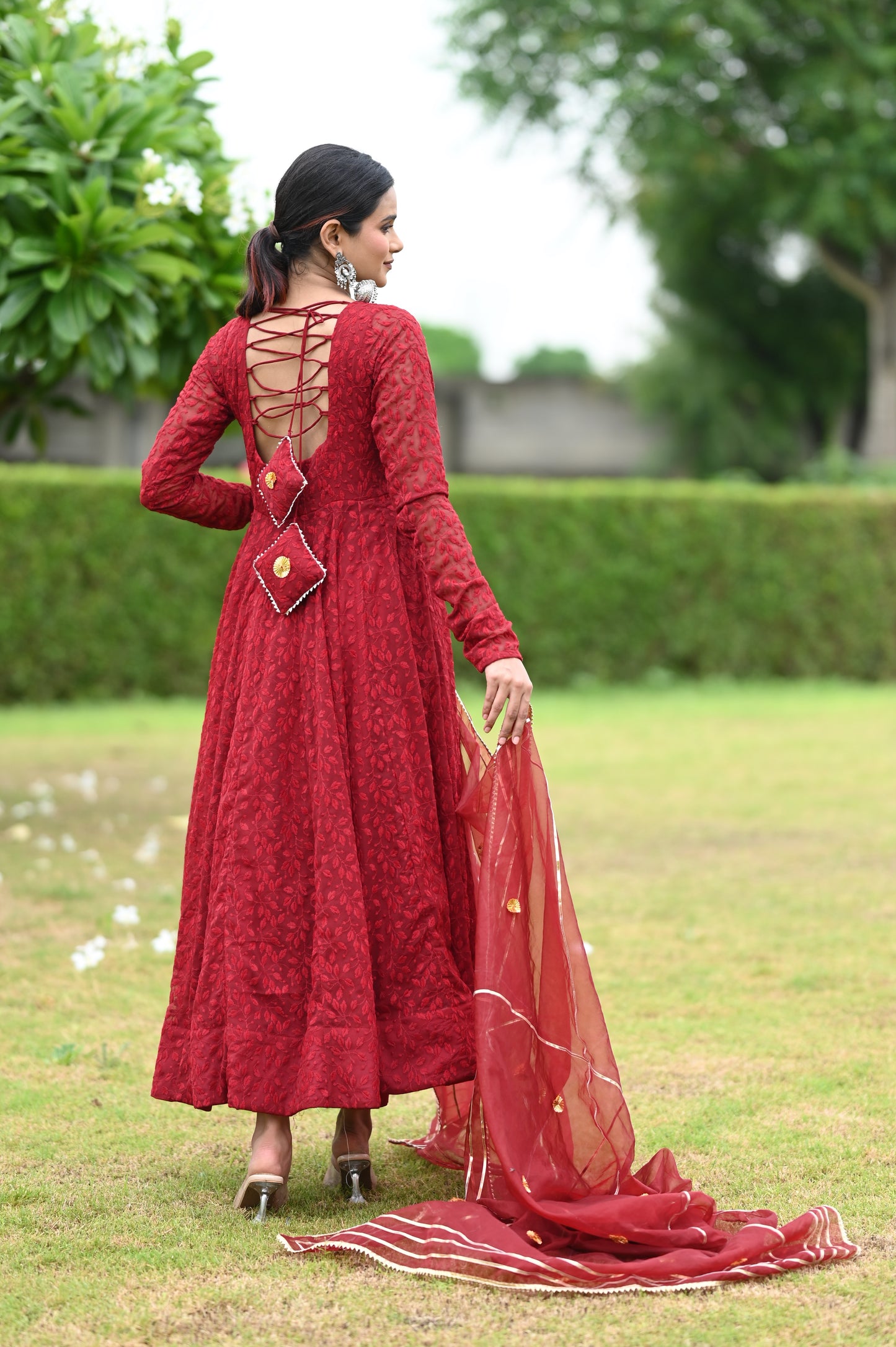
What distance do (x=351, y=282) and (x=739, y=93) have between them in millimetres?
18264

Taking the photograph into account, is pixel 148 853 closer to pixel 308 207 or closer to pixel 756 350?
pixel 308 207

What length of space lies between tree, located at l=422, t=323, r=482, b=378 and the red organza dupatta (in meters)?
36.5

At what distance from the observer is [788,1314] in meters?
2.46

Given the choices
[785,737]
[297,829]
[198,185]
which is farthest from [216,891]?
[785,737]

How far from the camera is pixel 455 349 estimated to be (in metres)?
40.8

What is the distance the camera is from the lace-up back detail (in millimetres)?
3002

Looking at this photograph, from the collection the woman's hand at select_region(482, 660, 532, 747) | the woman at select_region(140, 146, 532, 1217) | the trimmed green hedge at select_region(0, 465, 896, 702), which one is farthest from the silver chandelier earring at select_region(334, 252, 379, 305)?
the trimmed green hedge at select_region(0, 465, 896, 702)

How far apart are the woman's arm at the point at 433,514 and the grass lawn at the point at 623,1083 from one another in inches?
40.1

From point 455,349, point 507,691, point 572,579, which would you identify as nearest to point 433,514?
point 507,691

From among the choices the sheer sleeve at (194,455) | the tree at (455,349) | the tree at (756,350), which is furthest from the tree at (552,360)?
the sheer sleeve at (194,455)

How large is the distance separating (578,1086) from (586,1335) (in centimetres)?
58

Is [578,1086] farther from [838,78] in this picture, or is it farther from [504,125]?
[504,125]

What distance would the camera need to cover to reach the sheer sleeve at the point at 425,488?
2859 millimetres

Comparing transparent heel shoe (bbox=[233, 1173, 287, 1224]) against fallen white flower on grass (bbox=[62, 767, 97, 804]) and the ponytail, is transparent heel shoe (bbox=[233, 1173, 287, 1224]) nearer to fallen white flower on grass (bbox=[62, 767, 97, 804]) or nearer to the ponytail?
the ponytail
